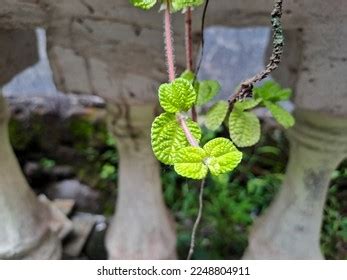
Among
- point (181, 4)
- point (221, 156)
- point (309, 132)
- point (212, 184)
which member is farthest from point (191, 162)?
point (212, 184)

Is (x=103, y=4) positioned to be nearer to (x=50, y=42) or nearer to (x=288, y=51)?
(x=50, y=42)

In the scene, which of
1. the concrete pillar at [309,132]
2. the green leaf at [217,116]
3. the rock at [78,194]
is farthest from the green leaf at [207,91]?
the rock at [78,194]

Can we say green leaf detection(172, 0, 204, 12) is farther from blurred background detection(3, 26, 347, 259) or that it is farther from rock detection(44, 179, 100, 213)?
rock detection(44, 179, 100, 213)

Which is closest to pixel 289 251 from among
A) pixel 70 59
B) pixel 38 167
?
pixel 70 59

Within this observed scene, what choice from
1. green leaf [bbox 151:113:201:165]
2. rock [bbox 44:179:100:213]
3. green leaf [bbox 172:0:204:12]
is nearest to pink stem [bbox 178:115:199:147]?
green leaf [bbox 151:113:201:165]

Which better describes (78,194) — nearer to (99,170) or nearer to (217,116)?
(99,170)

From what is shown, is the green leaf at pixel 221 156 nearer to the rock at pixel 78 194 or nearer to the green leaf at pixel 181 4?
the green leaf at pixel 181 4

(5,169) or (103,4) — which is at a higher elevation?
(103,4)

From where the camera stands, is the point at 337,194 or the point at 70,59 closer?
the point at 70,59
